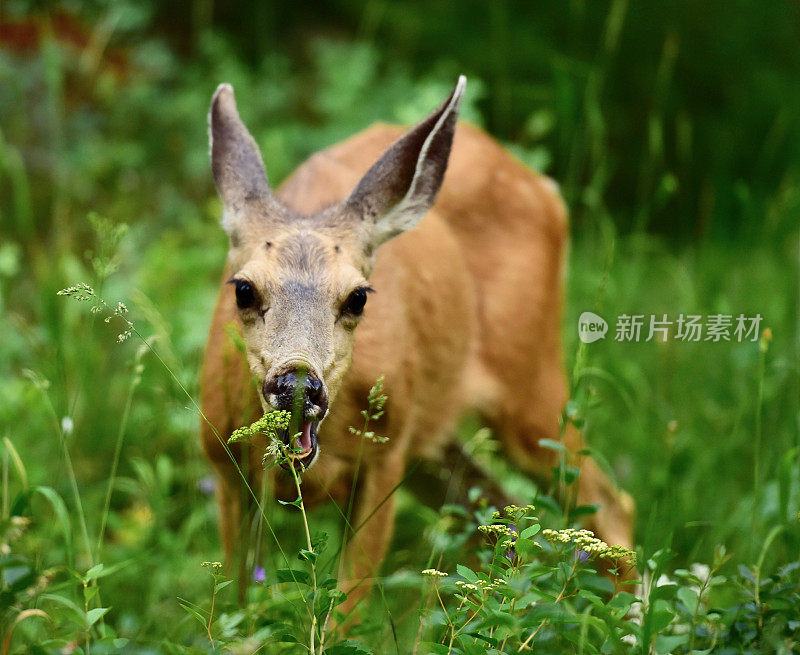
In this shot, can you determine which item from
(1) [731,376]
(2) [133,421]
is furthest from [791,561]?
(2) [133,421]

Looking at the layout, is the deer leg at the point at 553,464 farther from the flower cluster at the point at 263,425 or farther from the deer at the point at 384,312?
the flower cluster at the point at 263,425

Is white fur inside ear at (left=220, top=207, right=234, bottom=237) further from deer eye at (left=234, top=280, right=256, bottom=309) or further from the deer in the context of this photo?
deer eye at (left=234, top=280, right=256, bottom=309)

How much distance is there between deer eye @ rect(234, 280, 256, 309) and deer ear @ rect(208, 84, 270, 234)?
1.50ft

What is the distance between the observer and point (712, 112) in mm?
7988

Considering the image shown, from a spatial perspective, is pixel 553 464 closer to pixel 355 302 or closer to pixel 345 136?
pixel 355 302

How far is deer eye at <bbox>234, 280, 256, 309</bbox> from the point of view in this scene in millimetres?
2893

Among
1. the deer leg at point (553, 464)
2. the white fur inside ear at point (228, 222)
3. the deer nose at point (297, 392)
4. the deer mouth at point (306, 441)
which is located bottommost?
the deer leg at point (553, 464)

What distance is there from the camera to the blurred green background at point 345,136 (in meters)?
3.52

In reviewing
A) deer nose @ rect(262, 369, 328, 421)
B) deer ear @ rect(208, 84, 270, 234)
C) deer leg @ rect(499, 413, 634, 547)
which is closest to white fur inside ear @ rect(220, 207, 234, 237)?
deer ear @ rect(208, 84, 270, 234)

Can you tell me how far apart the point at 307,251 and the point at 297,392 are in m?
0.70

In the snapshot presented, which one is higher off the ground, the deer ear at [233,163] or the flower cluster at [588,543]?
the deer ear at [233,163]

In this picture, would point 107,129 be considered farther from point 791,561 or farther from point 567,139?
point 791,561

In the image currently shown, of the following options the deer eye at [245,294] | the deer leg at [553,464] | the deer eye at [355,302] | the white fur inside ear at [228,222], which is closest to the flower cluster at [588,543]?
the deer eye at [355,302]

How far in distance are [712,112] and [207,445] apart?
591 centimetres
